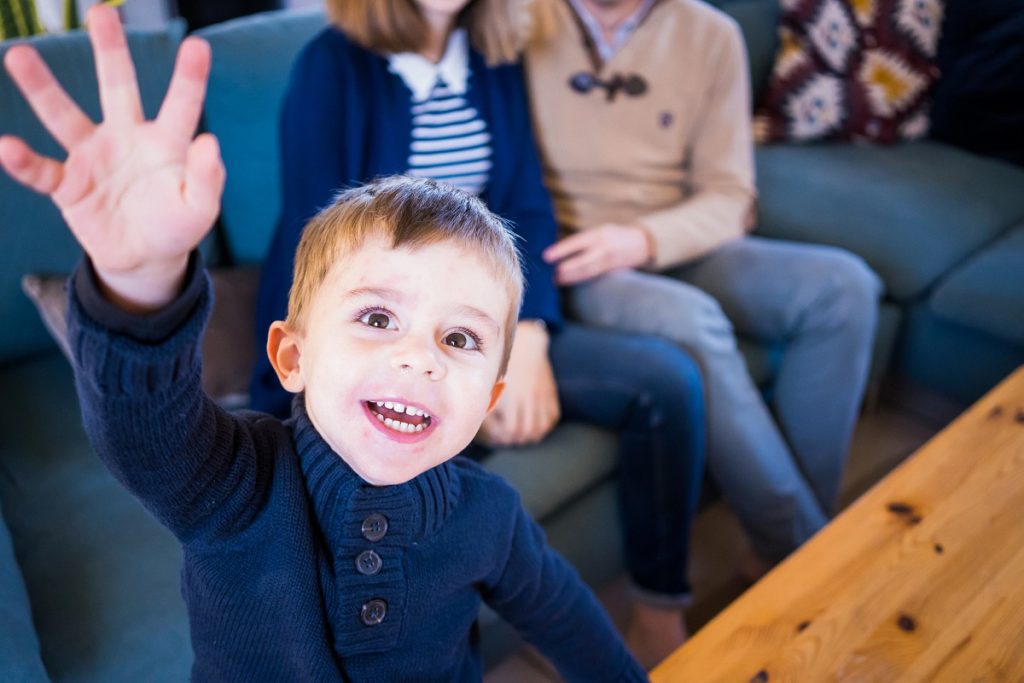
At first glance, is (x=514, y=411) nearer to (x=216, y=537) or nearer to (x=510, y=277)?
(x=510, y=277)

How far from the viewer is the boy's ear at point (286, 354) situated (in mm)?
689

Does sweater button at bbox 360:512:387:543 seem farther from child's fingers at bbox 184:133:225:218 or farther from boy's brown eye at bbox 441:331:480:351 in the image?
child's fingers at bbox 184:133:225:218

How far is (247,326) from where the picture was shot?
4.12 feet

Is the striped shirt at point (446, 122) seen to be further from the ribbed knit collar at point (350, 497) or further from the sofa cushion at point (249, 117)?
the ribbed knit collar at point (350, 497)

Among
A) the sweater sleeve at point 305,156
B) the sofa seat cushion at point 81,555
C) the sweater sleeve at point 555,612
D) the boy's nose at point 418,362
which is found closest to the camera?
the boy's nose at point 418,362

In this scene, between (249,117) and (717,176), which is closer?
(249,117)

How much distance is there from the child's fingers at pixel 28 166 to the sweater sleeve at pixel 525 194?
0.88m

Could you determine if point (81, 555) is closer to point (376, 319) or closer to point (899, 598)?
point (376, 319)

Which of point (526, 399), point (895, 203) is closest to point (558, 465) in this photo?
point (526, 399)

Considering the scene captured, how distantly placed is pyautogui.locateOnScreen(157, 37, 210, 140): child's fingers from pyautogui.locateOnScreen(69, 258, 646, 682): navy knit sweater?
0.08 m

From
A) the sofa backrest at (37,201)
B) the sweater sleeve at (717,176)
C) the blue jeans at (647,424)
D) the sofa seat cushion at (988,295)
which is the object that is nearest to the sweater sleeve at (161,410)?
the blue jeans at (647,424)

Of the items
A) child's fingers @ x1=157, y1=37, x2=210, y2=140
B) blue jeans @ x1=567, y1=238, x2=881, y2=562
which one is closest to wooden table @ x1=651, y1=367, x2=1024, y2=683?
blue jeans @ x1=567, y1=238, x2=881, y2=562

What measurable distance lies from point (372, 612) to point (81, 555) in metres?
0.54

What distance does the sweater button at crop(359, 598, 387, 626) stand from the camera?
2.16ft
